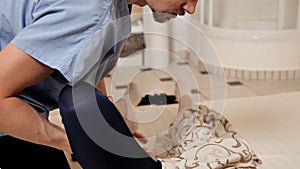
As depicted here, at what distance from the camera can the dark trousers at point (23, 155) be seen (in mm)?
904

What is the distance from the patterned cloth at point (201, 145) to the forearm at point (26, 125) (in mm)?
570

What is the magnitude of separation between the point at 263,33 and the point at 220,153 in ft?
4.88

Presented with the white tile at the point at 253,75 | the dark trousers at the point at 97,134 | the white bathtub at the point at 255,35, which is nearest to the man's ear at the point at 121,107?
the dark trousers at the point at 97,134

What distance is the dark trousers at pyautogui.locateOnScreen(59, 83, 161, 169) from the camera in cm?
59

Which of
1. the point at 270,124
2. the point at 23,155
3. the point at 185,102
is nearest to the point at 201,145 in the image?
Answer: the point at 185,102

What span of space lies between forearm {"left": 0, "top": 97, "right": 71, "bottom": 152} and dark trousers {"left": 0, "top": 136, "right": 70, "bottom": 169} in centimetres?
20

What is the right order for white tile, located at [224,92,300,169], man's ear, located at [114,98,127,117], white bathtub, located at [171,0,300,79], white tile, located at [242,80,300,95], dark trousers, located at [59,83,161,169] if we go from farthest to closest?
white bathtub, located at [171,0,300,79] < white tile, located at [242,80,300,95] < white tile, located at [224,92,300,169] < man's ear, located at [114,98,127,117] < dark trousers, located at [59,83,161,169]

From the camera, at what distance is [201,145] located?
1469 mm

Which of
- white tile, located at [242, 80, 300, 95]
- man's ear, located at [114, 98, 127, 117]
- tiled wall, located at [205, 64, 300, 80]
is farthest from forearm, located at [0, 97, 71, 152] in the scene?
tiled wall, located at [205, 64, 300, 80]

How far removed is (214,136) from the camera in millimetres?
1584

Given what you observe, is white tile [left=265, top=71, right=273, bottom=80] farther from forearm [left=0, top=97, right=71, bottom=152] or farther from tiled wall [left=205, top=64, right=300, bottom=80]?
forearm [left=0, top=97, right=71, bottom=152]

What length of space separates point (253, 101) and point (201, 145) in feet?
2.69

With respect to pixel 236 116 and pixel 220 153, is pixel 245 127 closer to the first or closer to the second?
pixel 236 116

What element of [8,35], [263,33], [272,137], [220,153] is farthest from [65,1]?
[263,33]
